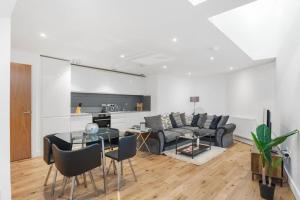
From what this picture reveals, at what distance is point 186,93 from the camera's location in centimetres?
816

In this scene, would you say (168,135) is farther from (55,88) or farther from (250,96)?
(250,96)

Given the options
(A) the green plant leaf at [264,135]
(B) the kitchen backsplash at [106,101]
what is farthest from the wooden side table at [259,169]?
(B) the kitchen backsplash at [106,101]

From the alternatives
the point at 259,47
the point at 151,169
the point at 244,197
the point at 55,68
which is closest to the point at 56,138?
the point at 151,169

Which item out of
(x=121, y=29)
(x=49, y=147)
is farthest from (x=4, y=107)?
(x=121, y=29)

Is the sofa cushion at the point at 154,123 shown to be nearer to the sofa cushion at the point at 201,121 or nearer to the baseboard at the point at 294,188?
the sofa cushion at the point at 201,121

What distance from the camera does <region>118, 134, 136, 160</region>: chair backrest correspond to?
2.68 metres

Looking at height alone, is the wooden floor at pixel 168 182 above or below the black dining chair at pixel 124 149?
below

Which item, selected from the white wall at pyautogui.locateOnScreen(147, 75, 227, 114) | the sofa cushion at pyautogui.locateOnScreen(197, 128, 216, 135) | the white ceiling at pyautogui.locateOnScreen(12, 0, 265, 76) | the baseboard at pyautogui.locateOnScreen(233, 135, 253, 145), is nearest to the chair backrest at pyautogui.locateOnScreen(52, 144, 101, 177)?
the white ceiling at pyautogui.locateOnScreen(12, 0, 265, 76)

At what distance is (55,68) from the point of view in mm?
4477

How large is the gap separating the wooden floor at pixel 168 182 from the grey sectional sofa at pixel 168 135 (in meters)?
0.54

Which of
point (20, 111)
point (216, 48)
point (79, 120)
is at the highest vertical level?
point (216, 48)

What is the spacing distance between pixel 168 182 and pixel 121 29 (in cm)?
268

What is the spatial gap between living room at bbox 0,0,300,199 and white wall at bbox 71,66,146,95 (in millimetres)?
35

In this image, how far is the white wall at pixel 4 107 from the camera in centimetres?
166
